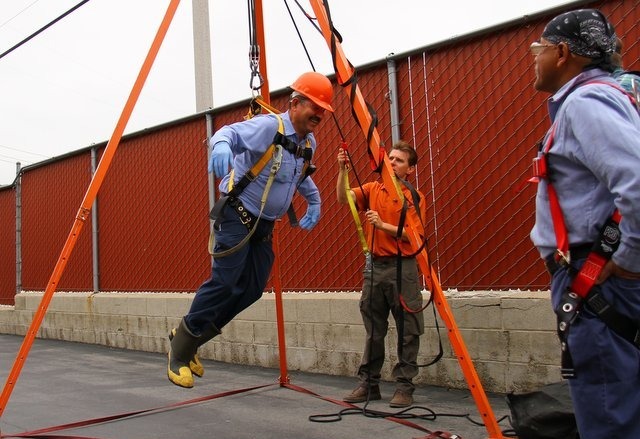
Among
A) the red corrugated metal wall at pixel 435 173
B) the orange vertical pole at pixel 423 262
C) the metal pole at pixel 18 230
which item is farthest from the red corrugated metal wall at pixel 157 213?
the orange vertical pole at pixel 423 262

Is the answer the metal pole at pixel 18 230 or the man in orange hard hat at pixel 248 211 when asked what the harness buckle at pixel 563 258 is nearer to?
the man in orange hard hat at pixel 248 211

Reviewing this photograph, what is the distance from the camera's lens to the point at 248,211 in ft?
14.6

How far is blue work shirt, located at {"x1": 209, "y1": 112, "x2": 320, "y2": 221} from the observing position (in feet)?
13.9

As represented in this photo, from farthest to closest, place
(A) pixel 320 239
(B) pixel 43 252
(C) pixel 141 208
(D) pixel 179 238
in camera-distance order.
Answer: (B) pixel 43 252 → (C) pixel 141 208 → (D) pixel 179 238 → (A) pixel 320 239

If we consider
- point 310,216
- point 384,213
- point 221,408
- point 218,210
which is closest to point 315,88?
point 218,210

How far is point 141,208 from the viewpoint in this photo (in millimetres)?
10109

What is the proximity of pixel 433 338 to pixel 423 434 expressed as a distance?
5.87 ft

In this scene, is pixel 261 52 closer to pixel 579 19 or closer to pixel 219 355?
pixel 579 19

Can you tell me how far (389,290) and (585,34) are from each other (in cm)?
350

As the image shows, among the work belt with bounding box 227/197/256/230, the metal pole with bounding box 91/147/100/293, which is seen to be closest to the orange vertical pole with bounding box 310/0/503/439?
the work belt with bounding box 227/197/256/230

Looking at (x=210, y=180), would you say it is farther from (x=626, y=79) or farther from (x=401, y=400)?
(x=626, y=79)

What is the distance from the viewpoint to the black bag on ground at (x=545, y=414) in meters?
3.56

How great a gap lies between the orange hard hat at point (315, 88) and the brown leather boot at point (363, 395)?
251 cm

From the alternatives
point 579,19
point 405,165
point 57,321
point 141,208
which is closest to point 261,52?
point 405,165
